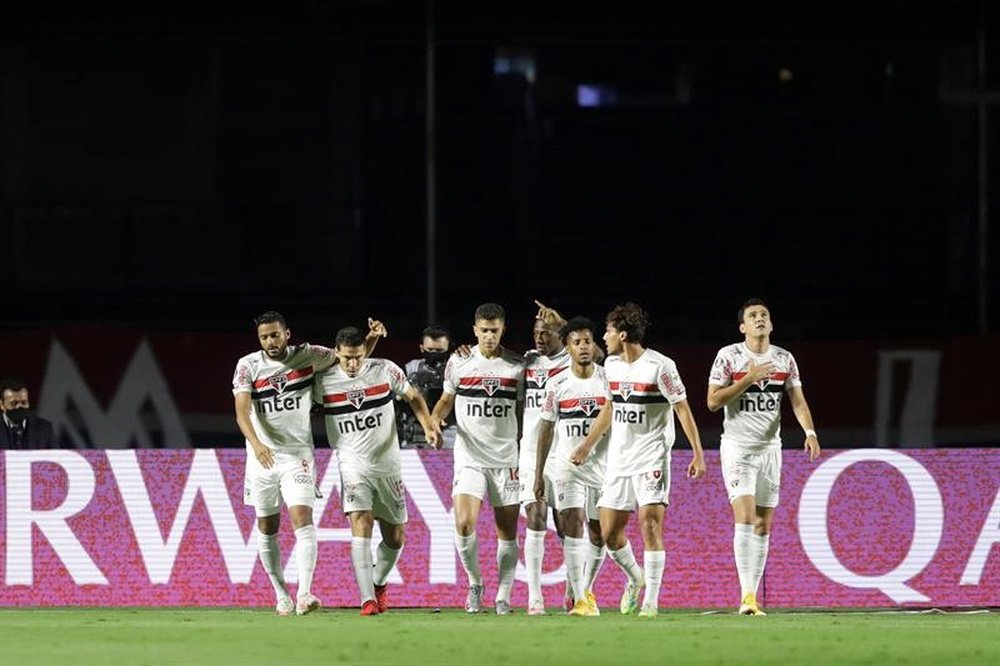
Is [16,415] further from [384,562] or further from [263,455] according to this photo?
[384,562]

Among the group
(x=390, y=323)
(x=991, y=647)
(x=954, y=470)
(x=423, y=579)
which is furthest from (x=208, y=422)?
(x=991, y=647)

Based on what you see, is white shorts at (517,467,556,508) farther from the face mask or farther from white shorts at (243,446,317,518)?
the face mask

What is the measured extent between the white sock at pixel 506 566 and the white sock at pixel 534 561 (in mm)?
85

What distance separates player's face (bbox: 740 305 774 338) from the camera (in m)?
13.6

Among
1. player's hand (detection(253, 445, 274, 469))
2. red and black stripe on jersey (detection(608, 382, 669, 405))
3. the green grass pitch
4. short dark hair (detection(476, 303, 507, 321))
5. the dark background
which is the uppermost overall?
the dark background

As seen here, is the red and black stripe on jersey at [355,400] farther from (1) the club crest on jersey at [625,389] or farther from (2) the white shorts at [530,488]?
(1) the club crest on jersey at [625,389]

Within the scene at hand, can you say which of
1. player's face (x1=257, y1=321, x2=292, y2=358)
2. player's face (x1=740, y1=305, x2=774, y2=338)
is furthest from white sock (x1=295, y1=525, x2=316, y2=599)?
player's face (x1=740, y1=305, x2=774, y2=338)

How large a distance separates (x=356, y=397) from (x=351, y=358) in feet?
0.89

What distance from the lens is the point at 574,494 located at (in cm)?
A: 1405

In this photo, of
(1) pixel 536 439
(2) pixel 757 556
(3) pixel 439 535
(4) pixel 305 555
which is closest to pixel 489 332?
(1) pixel 536 439

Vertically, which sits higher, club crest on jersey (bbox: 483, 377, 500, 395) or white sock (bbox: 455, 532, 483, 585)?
club crest on jersey (bbox: 483, 377, 500, 395)

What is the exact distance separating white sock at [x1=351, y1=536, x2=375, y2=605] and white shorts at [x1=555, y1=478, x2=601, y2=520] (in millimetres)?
1215

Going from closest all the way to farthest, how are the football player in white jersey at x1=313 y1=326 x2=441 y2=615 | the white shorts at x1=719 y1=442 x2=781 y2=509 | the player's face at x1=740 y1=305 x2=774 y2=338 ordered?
the player's face at x1=740 y1=305 x2=774 y2=338 < the white shorts at x1=719 y1=442 x2=781 y2=509 < the football player in white jersey at x1=313 y1=326 x2=441 y2=615

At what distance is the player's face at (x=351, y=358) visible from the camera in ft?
45.5
